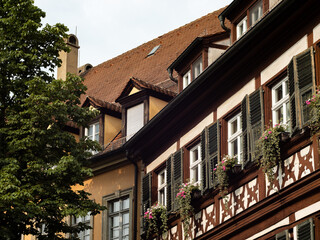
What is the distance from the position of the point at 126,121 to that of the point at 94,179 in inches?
74.6

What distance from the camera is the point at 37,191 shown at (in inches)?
760

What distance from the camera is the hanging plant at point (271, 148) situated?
1591 cm

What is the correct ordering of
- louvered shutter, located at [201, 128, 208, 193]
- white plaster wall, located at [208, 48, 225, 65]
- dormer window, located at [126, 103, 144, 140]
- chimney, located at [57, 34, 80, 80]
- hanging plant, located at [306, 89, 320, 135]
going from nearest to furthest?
1. hanging plant, located at [306, 89, 320, 135]
2. louvered shutter, located at [201, 128, 208, 193]
3. white plaster wall, located at [208, 48, 225, 65]
4. dormer window, located at [126, 103, 144, 140]
5. chimney, located at [57, 34, 80, 80]

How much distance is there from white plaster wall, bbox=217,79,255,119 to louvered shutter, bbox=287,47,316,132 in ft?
6.44

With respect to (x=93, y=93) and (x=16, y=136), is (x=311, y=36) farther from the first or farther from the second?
(x=93, y=93)

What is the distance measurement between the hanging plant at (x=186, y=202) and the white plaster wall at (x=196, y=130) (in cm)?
128

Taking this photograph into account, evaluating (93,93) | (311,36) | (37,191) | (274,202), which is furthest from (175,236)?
(93,93)

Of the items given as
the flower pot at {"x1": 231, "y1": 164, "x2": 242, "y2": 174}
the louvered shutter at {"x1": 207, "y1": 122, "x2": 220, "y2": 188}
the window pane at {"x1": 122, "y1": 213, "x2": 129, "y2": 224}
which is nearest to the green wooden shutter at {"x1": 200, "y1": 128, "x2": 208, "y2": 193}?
the louvered shutter at {"x1": 207, "y1": 122, "x2": 220, "y2": 188}

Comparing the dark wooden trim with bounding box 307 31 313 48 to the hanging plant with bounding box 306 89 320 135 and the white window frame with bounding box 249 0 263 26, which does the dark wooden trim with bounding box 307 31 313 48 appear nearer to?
the hanging plant with bounding box 306 89 320 135

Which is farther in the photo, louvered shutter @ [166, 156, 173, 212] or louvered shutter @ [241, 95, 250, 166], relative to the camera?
louvered shutter @ [166, 156, 173, 212]

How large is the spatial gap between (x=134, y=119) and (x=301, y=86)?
998 centimetres

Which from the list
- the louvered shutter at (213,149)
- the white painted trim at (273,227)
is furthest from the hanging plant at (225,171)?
the white painted trim at (273,227)

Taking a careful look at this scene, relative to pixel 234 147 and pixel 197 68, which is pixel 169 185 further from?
pixel 234 147

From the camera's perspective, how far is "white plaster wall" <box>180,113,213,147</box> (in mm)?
19673
